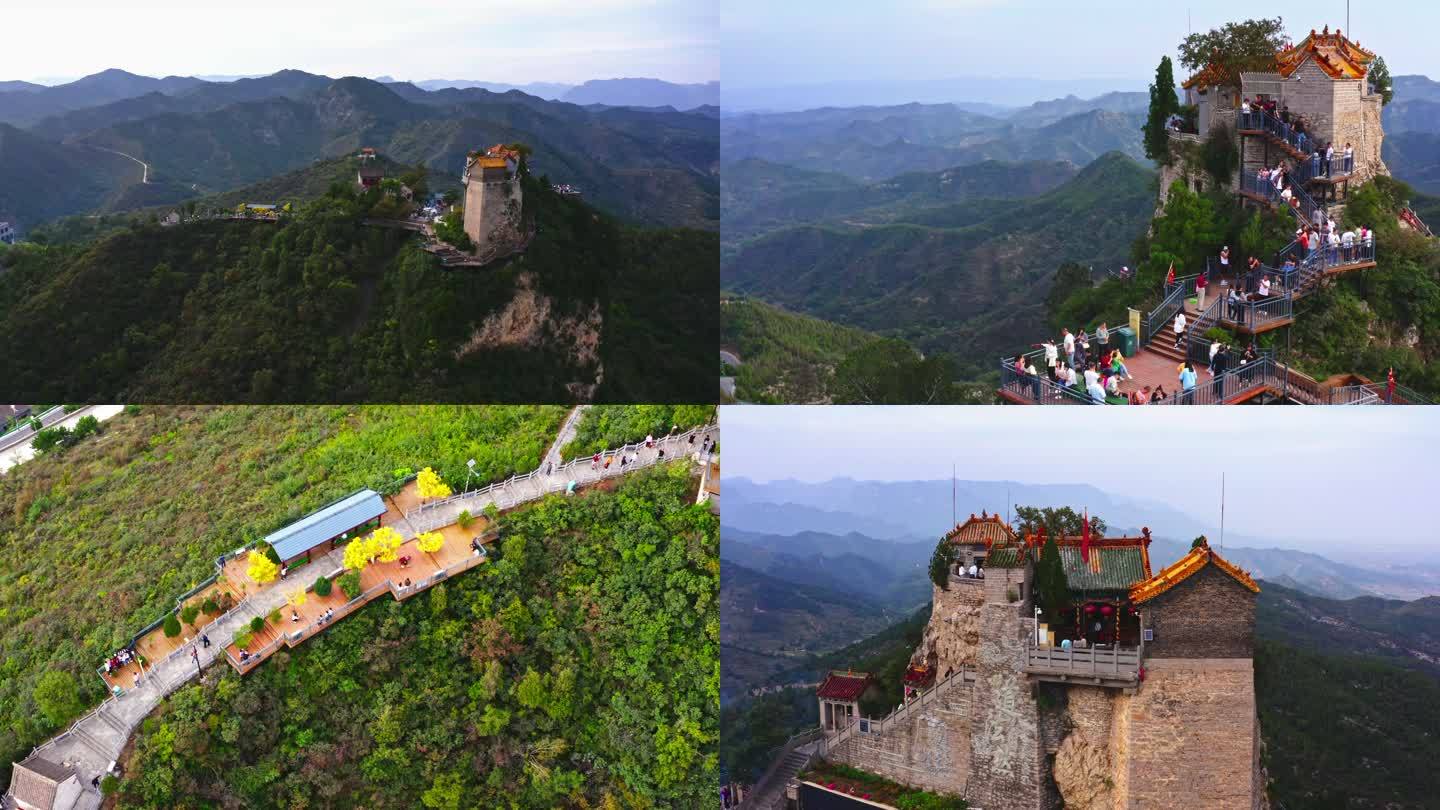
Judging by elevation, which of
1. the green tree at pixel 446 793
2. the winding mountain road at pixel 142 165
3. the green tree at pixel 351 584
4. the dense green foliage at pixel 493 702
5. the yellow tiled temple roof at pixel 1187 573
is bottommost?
the green tree at pixel 446 793

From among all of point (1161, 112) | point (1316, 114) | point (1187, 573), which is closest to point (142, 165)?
point (1161, 112)

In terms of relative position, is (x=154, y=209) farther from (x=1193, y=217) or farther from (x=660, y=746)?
(x=1193, y=217)

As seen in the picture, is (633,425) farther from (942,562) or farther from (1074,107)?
(1074,107)

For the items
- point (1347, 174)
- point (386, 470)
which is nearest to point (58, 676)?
point (386, 470)

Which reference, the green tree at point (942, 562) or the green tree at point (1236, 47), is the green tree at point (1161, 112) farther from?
the green tree at point (942, 562)

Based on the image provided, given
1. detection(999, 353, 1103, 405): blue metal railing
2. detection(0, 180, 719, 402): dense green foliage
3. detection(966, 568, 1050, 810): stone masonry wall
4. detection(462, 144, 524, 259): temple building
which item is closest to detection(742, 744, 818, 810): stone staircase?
detection(966, 568, 1050, 810): stone masonry wall

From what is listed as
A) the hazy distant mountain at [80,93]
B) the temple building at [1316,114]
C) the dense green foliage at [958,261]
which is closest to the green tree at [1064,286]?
the dense green foliage at [958,261]
